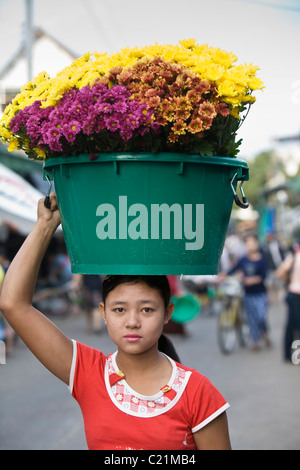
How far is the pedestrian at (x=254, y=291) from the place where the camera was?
980cm

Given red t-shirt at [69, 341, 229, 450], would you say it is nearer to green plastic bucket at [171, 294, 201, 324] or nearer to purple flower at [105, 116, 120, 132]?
purple flower at [105, 116, 120, 132]

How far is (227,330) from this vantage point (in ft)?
32.0

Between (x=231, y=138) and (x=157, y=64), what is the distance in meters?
0.33

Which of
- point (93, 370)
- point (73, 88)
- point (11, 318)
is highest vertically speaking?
point (73, 88)

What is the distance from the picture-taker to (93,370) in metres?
2.04

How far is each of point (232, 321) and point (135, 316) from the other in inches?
320

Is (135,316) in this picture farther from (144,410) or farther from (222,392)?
(222,392)

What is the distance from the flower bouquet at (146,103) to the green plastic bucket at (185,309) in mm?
8735

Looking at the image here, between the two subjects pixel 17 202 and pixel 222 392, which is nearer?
pixel 222 392

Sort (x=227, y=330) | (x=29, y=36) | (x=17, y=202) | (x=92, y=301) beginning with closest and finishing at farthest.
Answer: (x=17, y=202)
(x=227, y=330)
(x=92, y=301)
(x=29, y=36)

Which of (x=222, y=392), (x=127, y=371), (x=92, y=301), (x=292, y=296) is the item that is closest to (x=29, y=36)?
(x=92, y=301)

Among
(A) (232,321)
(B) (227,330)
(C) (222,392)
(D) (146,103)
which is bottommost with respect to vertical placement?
(C) (222,392)
